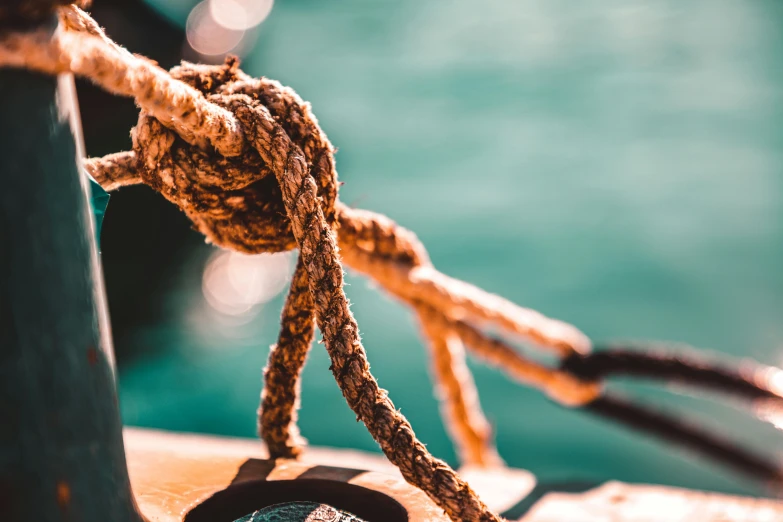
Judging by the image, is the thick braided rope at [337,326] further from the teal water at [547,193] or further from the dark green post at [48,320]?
the teal water at [547,193]

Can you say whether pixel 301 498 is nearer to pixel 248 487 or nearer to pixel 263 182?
pixel 248 487

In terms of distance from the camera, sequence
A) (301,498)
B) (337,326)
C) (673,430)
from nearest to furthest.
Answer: (337,326) → (301,498) → (673,430)

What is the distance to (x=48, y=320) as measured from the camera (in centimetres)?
56

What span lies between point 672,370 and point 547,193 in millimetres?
4669

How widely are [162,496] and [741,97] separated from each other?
314 inches

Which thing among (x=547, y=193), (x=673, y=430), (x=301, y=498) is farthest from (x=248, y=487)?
(x=547, y=193)

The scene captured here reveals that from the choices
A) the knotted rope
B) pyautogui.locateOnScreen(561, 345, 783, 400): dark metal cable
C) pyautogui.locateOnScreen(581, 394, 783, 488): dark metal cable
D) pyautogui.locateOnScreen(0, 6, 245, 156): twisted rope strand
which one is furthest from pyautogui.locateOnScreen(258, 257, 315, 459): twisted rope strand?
pyautogui.locateOnScreen(581, 394, 783, 488): dark metal cable

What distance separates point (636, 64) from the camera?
8.37 m

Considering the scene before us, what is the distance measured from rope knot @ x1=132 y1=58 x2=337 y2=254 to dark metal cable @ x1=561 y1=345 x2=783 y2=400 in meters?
1.06

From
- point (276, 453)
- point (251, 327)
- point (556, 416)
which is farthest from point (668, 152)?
point (276, 453)

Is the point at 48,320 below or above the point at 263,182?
below

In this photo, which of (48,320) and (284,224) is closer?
(48,320)

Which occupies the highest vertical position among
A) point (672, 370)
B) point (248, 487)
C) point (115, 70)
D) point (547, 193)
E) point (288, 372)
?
point (547, 193)

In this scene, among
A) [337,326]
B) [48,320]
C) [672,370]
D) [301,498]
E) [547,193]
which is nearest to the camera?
[48,320]
